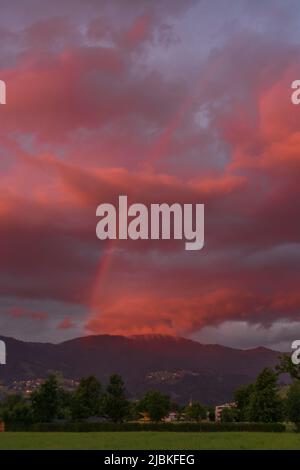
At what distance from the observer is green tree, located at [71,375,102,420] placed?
6964 inches

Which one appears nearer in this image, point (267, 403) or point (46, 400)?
point (267, 403)

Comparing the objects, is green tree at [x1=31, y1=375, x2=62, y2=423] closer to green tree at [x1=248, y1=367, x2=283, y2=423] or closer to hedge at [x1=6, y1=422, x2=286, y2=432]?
hedge at [x1=6, y1=422, x2=286, y2=432]

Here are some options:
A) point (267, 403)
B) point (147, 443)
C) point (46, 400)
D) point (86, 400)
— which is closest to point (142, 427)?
point (267, 403)

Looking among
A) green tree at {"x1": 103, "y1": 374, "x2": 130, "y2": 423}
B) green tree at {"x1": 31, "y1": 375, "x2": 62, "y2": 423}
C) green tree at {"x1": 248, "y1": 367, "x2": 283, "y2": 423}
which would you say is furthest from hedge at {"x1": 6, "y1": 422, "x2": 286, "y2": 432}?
green tree at {"x1": 103, "y1": 374, "x2": 130, "y2": 423}

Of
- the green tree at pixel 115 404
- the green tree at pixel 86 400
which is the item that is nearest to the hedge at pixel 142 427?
the green tree at pixel 86 400

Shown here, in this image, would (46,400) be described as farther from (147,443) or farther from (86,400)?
(147,443)

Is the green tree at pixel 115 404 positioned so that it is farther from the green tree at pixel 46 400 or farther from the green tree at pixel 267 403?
the green tree at pixel 267 403

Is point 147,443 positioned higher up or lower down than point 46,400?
lower down

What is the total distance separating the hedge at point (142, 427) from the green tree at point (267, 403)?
123 feet

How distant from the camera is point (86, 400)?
179m

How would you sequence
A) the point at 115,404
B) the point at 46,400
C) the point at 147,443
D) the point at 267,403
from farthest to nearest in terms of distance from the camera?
the point at 46,400, the point at 115,404, the point at 267,403, the point at 147,443

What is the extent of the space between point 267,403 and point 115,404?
40.2m
